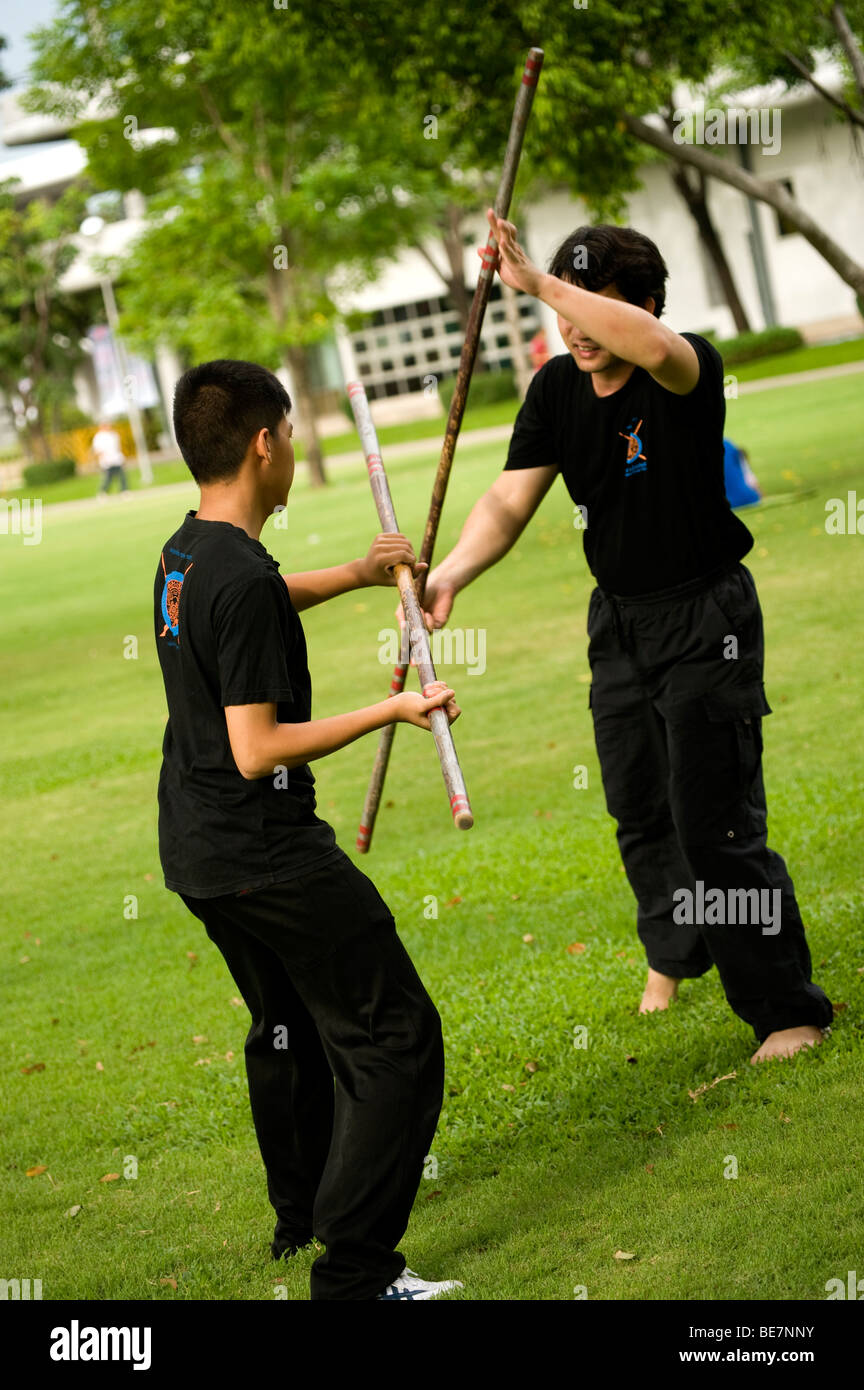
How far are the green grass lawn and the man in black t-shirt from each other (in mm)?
393

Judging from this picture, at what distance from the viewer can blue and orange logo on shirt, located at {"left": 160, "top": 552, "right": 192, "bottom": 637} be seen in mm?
3514

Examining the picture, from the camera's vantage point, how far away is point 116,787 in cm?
1057

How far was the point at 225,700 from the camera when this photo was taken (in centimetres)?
335

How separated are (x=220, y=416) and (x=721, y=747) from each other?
178cm

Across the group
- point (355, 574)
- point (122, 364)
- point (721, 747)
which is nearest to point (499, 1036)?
point (721, 747)

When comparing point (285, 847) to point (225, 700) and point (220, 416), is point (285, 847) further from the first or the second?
point (220, 416)

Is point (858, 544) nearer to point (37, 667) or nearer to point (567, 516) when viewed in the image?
point (567, 516)

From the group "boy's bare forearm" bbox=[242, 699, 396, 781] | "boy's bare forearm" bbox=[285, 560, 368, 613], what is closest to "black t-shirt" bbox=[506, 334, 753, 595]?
"boy's bare forearm" bbox=[285, 560, 368, 613]

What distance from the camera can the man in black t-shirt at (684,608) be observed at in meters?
4.44

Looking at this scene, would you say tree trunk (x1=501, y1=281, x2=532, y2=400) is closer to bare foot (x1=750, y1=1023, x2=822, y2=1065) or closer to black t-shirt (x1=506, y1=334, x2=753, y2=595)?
black t-shirt (x1=506, y1=334, x2=753, y2=595)

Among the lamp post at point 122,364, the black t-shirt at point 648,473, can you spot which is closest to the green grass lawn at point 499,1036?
the black t-shirt at point 648,473

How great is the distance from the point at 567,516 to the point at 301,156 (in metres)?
17.0

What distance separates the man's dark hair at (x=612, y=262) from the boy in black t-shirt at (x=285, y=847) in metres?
1.16
